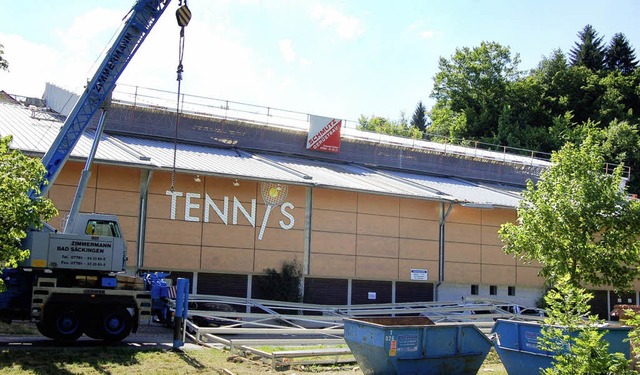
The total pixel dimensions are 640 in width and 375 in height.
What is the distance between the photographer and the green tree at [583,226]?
20438mm

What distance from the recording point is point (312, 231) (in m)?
30.6

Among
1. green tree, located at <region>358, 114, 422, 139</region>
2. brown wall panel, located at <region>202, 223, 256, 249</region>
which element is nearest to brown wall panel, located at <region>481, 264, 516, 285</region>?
brown wall panel, located at <region>202, 223, 256, 249</region>

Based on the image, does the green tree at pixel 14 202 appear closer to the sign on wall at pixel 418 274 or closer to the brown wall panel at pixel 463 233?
the sign on wall at pixel 418 274

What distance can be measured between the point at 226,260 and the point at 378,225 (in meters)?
7.72

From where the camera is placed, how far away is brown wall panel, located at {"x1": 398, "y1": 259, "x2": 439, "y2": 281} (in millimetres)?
32625

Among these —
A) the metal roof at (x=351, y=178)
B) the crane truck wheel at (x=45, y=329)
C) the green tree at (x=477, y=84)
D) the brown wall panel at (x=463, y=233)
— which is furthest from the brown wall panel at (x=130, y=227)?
the green tree at (x=477, y=84)

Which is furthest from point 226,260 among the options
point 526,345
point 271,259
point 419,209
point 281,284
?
point 526,345

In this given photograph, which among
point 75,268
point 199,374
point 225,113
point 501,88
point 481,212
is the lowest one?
point 199,374

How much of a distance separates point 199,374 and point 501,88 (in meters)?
61.4

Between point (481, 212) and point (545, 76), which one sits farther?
point (545, 76)

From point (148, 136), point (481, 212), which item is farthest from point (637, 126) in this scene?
point (148, 136)

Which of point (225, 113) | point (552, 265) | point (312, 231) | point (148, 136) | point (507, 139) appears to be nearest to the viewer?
point (552, 265)

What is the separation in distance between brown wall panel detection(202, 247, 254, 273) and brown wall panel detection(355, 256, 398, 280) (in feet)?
17.8

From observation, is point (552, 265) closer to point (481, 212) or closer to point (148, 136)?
point (481, 212)
